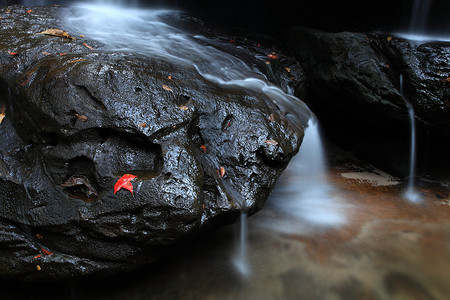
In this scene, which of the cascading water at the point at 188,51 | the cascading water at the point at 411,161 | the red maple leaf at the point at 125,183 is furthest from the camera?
the cascading water at the point at 411,161

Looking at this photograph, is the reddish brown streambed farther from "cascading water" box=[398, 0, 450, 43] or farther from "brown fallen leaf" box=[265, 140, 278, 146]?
"cascading water" box=[398, 0, 450, 43]

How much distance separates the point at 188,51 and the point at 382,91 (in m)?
3.73

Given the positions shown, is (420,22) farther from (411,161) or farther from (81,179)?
(81,179)

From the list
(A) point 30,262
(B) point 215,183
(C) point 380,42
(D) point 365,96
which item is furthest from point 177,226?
(C) point 380,42

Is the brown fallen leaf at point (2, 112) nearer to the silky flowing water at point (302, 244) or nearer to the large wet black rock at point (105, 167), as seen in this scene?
the large wet black rock at point (105, 167)

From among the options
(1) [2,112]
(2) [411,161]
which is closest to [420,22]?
(2) [411,161]

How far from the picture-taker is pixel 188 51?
494 cm

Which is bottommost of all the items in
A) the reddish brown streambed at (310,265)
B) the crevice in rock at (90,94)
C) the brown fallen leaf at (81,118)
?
the reddish brown streambed at (310,265)

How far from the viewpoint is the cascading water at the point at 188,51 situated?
3988 millimetres

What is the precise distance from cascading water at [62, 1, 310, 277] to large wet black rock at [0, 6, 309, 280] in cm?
48

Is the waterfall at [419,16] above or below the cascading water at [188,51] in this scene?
above

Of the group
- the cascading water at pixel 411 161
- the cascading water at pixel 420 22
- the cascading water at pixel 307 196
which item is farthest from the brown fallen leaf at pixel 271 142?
the cascading water at pixel 420 22

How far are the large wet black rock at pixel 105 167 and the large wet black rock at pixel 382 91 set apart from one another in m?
3.30

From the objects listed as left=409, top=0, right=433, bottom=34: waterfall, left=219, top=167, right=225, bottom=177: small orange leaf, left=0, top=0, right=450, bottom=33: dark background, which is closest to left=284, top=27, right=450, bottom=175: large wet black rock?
left=0, top=0, right=450, bottom=33: dark background
